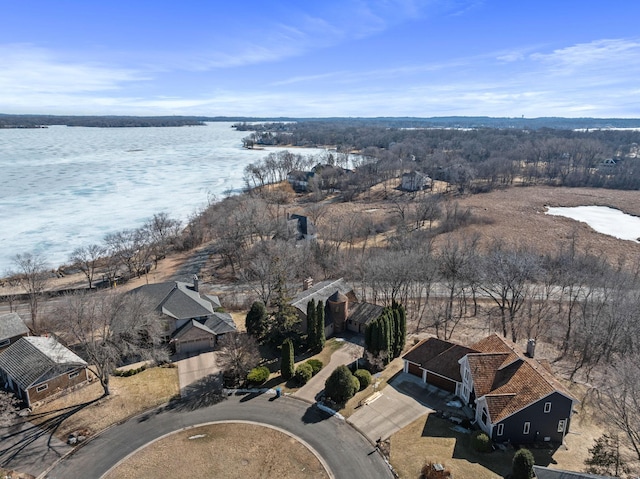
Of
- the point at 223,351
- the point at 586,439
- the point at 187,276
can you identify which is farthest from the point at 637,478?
the point at 187,276

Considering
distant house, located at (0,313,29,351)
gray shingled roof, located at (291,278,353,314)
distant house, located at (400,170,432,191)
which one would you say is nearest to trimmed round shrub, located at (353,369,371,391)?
gray shingled roof, located at (291,278,353,314)

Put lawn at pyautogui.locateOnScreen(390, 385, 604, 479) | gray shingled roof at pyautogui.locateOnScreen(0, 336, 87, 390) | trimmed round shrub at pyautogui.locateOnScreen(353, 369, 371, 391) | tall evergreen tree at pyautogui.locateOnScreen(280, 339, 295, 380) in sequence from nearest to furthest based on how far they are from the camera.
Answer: lawn at pyautogui.locateOnScreen(390, 385, 604, 479) < gray shingled roof at pyautogui.locateOnScreen(0, 336, 87, 390) < trimmed round shrub at pyautogui.locateOnScreen(353, 369, 371, 391) < tall evergreen tree at pyautogui.locateOnScreen(280, 339, 295, 380)

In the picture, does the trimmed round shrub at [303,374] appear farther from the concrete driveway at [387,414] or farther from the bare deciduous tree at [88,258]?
the bare deciduous tree at [88,258]

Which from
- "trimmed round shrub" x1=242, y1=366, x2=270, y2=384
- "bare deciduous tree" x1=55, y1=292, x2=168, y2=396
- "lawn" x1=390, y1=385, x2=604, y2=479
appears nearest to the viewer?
"lawn" x1=390, y1=385, x2=604, y2=479

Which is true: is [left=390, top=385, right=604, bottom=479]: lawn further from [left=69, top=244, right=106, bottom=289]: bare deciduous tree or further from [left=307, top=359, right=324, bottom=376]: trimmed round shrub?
[left=69, top=244, right=106, bottom=289]: bare deciduous tree

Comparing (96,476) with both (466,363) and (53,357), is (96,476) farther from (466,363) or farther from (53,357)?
(466,363)

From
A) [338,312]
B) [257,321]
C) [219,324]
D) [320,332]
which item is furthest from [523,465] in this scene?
[219,324]

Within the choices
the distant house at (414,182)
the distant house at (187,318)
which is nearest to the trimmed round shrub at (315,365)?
the distant house at (187,318)
